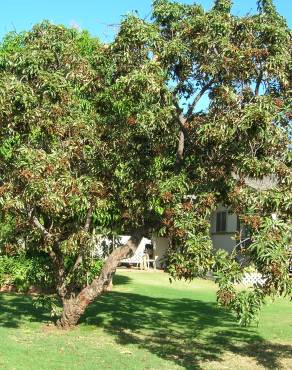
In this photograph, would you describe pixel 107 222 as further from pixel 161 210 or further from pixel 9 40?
pixel 9 40

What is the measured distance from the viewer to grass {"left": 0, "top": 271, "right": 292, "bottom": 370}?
9219 millimetres

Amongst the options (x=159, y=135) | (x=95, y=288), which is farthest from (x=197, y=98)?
(x=95, y=288)

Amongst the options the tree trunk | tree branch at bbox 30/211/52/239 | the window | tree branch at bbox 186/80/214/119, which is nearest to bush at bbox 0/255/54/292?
the tree trunk

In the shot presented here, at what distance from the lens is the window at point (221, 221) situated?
95.0ft

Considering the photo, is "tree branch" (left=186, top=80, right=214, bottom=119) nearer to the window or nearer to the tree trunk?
the tree trunk

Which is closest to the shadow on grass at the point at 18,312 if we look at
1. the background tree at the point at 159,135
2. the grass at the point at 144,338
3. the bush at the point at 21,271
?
the grass at the point at 144,338

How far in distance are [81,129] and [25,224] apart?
2158 millimetres

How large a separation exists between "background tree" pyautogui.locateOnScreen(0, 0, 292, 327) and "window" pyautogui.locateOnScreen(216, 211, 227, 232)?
1836 cm

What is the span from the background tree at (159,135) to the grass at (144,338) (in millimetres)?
1567

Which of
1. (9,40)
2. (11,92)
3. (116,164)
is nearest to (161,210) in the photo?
(116,164)

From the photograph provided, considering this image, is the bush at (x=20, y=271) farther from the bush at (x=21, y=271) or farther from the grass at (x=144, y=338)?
the grass at (x=144, y=338)

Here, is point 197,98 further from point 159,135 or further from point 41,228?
point 41,228

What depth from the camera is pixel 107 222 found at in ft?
37.2

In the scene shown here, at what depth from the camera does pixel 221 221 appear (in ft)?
96.0
